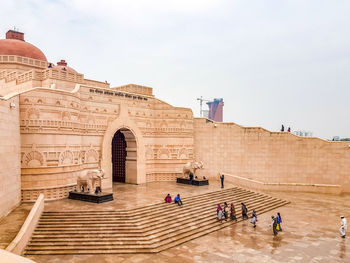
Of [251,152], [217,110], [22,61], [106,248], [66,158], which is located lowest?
[106,248]

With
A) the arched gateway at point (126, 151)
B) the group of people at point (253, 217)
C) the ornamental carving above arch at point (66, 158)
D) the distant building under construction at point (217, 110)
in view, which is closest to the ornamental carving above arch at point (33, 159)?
the ornamental carving above arch at point (66, 158)

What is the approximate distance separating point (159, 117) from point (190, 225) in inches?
514

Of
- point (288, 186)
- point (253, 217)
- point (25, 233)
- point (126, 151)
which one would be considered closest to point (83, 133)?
point (126, 151)

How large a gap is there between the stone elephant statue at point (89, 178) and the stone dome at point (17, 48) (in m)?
14.8

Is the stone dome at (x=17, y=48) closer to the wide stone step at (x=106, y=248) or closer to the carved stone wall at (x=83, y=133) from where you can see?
the carved stone wall at (x=83, y=133)

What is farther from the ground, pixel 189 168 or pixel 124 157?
pixel 124 157

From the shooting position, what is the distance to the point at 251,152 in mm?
28422

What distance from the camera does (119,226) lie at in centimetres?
1435

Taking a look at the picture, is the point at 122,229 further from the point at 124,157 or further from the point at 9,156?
the point at 124,157

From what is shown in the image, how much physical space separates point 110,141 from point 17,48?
1287 centimetres

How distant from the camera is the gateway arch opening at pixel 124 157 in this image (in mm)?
25180

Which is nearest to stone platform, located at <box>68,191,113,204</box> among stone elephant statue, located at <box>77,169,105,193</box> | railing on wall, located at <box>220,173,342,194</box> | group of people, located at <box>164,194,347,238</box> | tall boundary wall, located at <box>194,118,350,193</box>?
stone elephant statue, located at <box>77,169,105,193</box>

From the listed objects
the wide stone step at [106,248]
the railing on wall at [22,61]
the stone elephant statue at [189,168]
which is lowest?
the wide stone step at [106,248]

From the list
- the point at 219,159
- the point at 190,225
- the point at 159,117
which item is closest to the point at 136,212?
the point at 190,225
